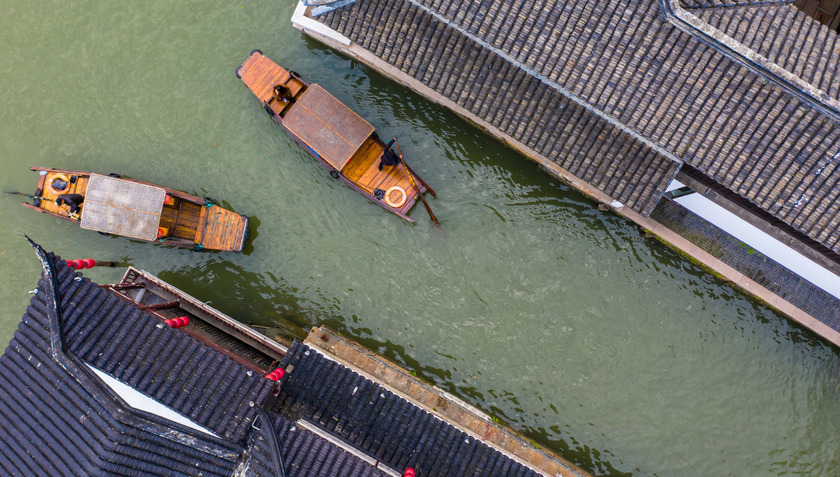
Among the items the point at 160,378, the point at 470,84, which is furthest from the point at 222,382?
the point at 470,84

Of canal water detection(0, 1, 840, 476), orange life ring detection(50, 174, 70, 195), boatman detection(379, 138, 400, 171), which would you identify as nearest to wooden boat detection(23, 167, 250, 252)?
orange life ring detection(50, 174, 70, 195)

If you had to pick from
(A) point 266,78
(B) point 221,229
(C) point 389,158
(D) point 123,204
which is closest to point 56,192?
(D) point 123,204

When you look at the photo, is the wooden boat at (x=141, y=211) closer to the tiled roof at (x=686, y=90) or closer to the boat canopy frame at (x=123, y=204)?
the boat canopy frame at (x=123, y=204)

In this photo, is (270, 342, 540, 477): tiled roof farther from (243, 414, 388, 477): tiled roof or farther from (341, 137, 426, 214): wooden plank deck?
(341, 137, 426, 214): wooden plank deck

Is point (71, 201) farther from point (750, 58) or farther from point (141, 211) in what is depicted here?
point (750, 58)

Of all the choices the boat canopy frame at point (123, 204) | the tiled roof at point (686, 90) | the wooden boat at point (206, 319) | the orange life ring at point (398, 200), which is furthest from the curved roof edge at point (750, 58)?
the boat canopy frame at point (123, 204)

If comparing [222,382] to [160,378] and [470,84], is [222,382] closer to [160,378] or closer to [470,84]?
[160,378]
